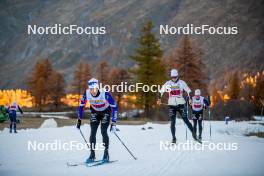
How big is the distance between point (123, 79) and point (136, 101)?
68.6 ft

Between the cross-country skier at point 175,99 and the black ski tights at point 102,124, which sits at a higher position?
the cross-country skier at point 175,99

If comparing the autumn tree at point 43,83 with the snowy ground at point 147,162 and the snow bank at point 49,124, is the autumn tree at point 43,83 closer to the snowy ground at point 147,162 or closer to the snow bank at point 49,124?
the snow bank at point 49,124

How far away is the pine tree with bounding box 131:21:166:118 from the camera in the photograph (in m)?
46.3

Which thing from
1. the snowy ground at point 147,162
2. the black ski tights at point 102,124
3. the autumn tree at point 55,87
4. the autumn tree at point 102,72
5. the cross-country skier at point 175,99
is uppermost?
the autumn tree at point 102,72

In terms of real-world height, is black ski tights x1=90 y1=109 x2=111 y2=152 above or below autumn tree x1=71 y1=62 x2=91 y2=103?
below

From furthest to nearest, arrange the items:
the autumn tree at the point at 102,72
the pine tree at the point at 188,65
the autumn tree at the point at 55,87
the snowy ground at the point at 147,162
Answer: the autumn tree at the point at 102,72 → the autumn tree at the point at 55,87 → the pine tree at the point at 188,65 → the snowy ground at the point at 147,162

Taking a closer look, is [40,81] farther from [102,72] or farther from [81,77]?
[102,72]

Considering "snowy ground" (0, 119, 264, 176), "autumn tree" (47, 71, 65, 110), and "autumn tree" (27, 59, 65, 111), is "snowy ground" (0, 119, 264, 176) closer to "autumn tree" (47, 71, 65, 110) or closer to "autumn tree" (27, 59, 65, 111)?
"autumn tree" (27, 59, 65, 111)

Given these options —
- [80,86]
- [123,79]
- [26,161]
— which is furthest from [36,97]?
[26,161]

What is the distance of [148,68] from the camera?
1837 inches

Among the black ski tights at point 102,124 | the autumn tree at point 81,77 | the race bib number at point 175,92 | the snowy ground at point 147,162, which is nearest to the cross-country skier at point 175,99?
the race bib number at point 175,92

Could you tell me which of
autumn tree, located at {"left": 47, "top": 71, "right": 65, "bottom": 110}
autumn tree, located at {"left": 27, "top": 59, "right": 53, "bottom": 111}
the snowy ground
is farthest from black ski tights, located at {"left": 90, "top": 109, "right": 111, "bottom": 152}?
autumn tree, located at {"left": 47, "top": 71, "right": 65, "bottom": 110}

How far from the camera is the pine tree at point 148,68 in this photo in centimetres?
4628

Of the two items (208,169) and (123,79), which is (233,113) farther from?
(208,169)
